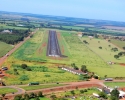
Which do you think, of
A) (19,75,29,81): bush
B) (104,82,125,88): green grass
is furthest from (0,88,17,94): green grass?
(104,82,125,88): green grass

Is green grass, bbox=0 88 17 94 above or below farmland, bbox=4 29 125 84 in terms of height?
below

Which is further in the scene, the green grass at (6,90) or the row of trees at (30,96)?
the green grass at (6,90)

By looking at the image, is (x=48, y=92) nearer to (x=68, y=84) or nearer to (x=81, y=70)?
(x=68, y=84)

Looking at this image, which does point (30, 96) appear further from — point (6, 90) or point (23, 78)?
point (23, 78)

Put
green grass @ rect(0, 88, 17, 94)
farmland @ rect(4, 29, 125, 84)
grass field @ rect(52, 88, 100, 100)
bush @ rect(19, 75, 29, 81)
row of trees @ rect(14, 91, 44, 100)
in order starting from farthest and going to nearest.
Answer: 1. farmland @ rect(4, 29, 125, 84)
2. bush @ rect(19, 75, 29, 81)
3. grass field @ rect(52, 88, 100, 100)
4. green grass @ rect(0, 88, 17, 94)
5. row of trees @ rect(14, 91, 44, 100)

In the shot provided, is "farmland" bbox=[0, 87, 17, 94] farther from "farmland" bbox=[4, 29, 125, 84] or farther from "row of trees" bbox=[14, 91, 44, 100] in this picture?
"farmland" bbox=[4, 29, 125, 84]

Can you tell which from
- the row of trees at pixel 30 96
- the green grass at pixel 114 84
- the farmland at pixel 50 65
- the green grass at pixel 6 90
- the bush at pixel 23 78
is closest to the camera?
the row of trees at pixel 30 96

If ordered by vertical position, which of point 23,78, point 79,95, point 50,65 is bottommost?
point 79,95

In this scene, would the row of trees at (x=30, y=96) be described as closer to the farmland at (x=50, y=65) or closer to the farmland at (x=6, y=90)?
the farmland at (x=6, y=90)

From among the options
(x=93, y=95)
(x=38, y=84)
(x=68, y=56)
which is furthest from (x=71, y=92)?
(x=68, y=56)

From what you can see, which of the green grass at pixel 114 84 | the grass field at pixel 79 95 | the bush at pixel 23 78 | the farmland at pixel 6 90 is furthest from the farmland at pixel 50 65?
the grass field at pixel 79 95

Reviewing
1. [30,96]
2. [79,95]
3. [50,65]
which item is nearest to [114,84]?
[79,95]
